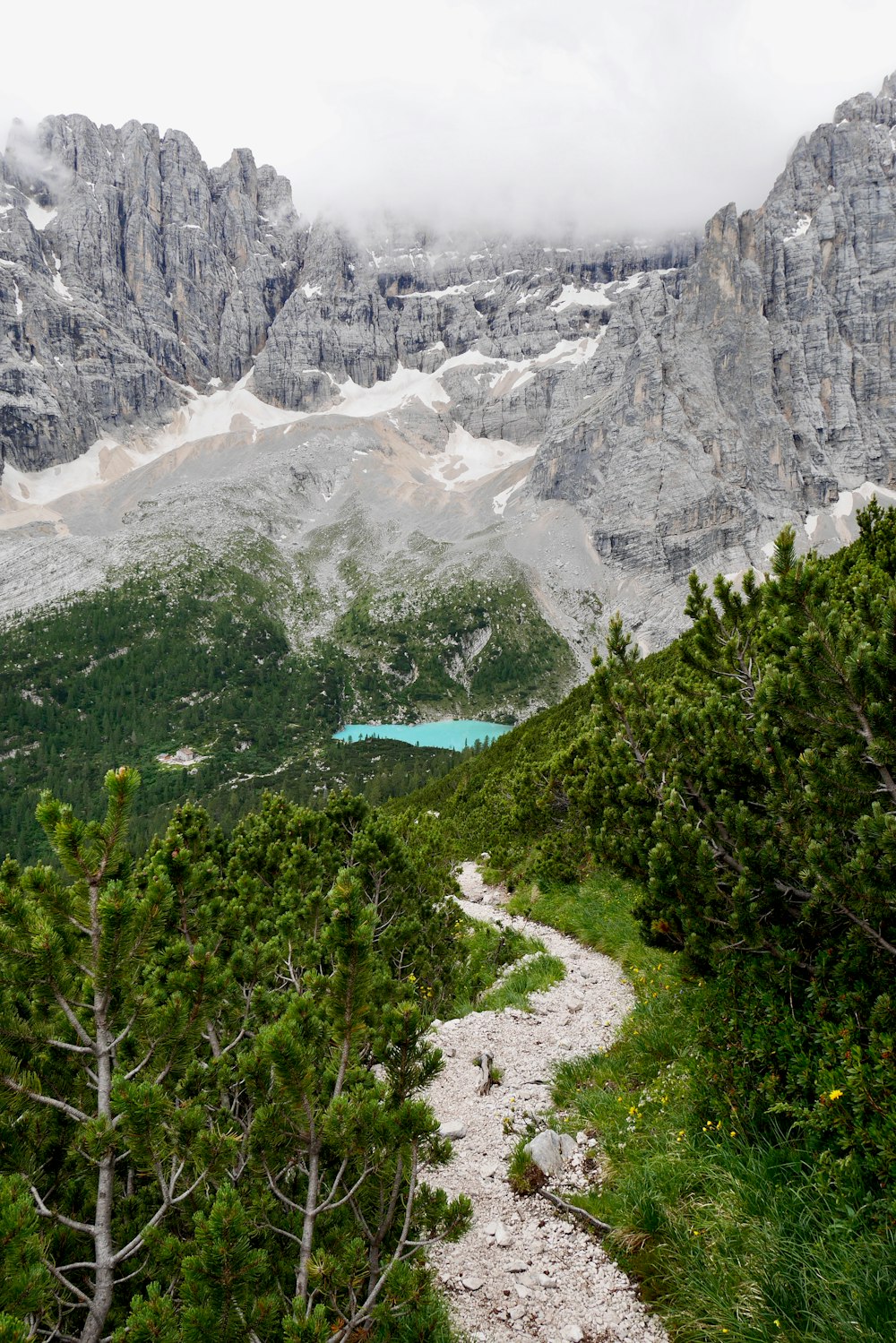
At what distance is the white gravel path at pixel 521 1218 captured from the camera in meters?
4.16

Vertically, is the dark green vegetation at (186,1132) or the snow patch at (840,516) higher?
the dark green vegetation at (186,1132)

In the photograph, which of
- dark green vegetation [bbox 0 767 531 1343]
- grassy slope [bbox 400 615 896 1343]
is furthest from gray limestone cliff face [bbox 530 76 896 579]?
dark green vegetation [bbox 0 767 531 1343]

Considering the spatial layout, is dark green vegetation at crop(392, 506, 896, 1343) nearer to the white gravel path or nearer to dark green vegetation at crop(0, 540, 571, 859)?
the white gravel path

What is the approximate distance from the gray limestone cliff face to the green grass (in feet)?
617

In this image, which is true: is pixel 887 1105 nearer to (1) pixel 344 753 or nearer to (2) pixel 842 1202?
(2) pixel 842 1202

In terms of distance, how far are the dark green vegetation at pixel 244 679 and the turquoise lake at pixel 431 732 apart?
345 centimetres

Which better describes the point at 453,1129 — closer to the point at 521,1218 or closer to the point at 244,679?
the point at 521,1218

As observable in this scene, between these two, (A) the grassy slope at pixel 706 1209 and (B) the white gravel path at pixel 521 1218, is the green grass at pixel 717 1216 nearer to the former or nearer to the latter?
(A) the grassy slope at pixel 706 1209

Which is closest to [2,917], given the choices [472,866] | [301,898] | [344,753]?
[301,898]

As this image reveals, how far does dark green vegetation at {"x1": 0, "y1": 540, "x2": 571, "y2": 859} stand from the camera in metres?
130

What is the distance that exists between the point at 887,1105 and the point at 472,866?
24937mm

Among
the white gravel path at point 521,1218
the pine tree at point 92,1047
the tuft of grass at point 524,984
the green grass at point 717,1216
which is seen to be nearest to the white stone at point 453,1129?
the white gravel path at point 521,1218

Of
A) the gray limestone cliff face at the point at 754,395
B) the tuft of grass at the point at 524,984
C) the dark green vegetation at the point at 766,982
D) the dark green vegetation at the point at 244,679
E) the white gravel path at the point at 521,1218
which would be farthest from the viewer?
the gray limestone cliff face at the point at 754,395

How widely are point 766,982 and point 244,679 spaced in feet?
535
